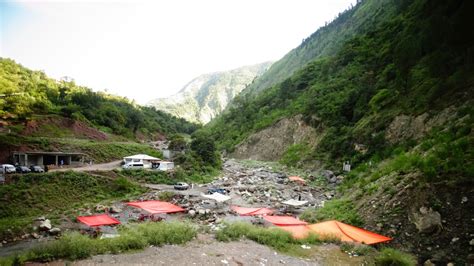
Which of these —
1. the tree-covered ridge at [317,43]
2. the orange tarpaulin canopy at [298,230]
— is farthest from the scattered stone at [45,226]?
the tree-covered ridge at [317,43]

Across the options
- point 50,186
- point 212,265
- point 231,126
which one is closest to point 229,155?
point 231,126

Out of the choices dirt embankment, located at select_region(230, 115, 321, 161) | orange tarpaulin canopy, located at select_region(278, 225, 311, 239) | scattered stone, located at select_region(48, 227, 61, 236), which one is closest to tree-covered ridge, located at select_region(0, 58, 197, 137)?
scattered stone, located at select_region(48, 227, 61, 236)

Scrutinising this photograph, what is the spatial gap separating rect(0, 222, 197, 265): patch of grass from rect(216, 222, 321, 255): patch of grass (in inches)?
79.4

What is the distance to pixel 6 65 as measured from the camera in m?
77.0

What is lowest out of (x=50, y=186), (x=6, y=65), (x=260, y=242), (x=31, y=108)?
(x=260, y=242)

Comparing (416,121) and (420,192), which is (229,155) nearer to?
(416,121)

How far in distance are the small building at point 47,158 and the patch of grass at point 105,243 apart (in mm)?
24787

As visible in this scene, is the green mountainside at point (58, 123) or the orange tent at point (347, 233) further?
the green mountainside at point (58, 123)

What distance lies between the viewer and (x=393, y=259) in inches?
497

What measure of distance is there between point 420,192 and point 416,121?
11398 mm

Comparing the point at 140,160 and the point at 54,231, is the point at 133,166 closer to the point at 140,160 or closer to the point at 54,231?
the point at 140,160

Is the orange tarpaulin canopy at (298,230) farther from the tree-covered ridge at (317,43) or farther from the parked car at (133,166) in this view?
the tree-covered ridge at (317,43)

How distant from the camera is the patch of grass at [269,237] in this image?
15.8m

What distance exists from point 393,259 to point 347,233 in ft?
10.2
